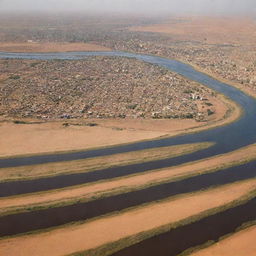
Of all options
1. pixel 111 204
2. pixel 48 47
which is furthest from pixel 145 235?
pixel 48 47

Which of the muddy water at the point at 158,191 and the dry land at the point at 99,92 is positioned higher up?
the dry land at the point at 99,92

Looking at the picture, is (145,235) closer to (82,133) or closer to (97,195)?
(97,195)

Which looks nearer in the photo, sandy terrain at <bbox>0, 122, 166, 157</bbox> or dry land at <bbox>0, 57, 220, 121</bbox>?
sandy terrain at <bbox>0, 122, 166, 157</bbox>

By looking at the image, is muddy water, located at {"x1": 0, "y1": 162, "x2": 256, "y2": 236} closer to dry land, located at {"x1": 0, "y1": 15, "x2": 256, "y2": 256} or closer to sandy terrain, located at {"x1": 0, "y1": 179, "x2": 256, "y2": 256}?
dry land, located at {"x1": 0, "y1": 15, "x2": 256, "y2": 256}

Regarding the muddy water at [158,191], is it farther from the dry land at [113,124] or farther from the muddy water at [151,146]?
the dry land at [113,124]

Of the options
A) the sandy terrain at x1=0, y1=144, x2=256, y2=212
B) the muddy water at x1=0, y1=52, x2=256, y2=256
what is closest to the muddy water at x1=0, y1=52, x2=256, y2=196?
the muddy water at x1=0, y1=52, x2=256, y2=256

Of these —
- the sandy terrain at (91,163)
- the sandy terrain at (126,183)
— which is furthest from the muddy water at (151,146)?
the sandy terrain at (126,183)
